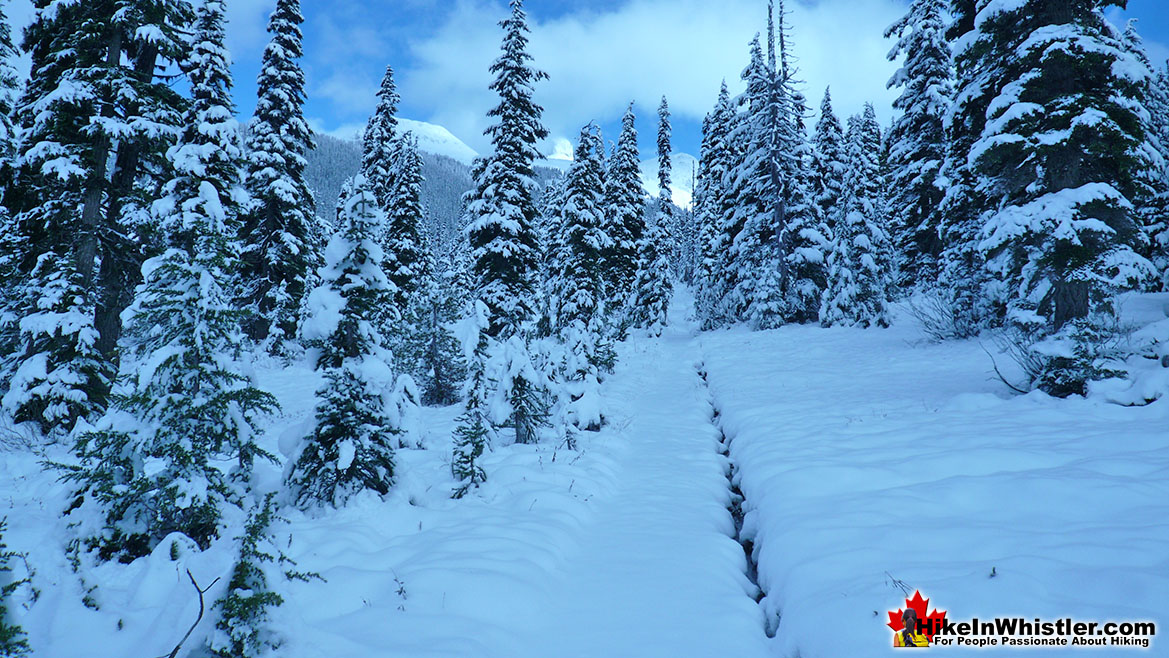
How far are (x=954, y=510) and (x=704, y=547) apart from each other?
8.60 ft

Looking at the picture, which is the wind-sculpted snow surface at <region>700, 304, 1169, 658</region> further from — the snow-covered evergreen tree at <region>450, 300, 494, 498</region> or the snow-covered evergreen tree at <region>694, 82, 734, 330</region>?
the snow-covered evergreen tree at <region>694, 82, 734, 330</region>

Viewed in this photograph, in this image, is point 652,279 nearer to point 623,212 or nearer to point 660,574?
point 623,212

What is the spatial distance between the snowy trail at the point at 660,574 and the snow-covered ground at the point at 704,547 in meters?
0.03

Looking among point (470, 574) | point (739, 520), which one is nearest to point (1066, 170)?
point (739, 520)

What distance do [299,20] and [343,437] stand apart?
84.3 ft

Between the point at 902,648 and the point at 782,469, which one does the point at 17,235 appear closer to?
the point at 782,469

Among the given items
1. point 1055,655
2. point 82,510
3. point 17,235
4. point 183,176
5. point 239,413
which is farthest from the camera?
point 183,176

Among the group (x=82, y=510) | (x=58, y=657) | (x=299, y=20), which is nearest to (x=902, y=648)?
(x=58, y=657)

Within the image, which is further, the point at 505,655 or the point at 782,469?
the point at 782,469

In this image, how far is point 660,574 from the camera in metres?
5.48

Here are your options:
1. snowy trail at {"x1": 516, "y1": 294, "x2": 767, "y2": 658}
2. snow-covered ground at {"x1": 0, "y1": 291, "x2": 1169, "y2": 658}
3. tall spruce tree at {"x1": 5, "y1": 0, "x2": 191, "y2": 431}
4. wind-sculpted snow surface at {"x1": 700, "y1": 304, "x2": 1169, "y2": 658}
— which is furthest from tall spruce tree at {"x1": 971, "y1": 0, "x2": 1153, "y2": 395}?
tall spruce tree at {"x1": 5, "y1": 0, "x2": 191, "y2": 431}

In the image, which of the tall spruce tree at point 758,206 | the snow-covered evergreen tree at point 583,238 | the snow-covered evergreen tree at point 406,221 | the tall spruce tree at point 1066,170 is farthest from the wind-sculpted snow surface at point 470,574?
the snow-covered evergreen tree at point 406,221

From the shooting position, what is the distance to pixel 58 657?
3.16m

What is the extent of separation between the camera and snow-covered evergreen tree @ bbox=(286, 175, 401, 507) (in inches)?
265
